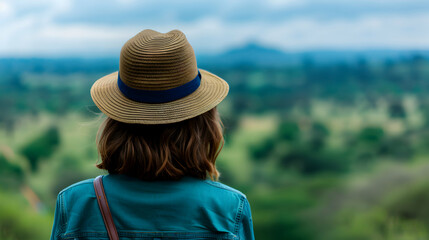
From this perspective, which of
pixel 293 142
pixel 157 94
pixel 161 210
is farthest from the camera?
pixel 293 142

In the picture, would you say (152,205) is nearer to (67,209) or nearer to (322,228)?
(67,209)

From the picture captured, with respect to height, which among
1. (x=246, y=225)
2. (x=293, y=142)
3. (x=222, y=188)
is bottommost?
(x=293, y=142)

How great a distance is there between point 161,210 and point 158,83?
1.17 ft

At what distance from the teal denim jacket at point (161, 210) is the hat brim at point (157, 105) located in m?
0.17

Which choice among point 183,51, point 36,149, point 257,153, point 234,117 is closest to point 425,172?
point 257,153

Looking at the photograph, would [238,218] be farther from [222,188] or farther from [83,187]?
[83,187]

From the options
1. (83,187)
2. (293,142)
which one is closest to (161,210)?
(83,187)

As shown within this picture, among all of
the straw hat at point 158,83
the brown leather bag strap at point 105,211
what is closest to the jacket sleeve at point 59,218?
the brown leather bag strap at point 105,211

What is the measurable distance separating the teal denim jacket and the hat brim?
0.17 metres

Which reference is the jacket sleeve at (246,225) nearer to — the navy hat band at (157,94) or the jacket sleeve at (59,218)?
the navy hat band at (157,94)

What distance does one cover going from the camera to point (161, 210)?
108 centimetres

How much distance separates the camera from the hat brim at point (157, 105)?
1122 mm

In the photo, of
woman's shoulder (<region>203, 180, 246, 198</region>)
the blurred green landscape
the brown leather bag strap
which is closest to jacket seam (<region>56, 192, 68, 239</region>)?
the brown leather bag strap

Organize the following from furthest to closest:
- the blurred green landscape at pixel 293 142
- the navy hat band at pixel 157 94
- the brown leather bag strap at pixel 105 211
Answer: the blurred green landscape at pixel 293 142, the navy hat band at pixel 157 94, the brown leather bag strap at pixel 105 211
